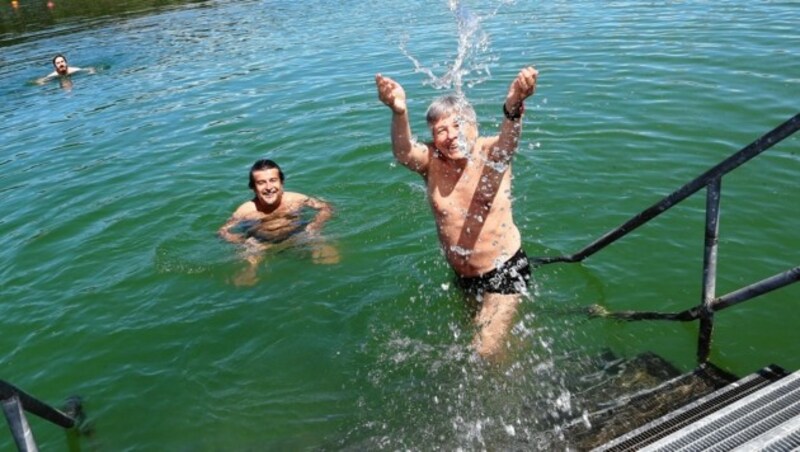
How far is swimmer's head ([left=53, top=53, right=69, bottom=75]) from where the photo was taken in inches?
653

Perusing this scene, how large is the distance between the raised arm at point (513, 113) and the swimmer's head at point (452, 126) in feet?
0.76

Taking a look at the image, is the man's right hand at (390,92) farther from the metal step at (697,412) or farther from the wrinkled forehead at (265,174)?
the wrinkled forehead at (265,174)

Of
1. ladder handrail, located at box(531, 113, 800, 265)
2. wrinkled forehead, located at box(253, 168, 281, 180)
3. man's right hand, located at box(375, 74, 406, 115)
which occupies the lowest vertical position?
wrinkled forehead, located at box(253, 168, 281, 180)

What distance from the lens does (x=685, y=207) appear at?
7199 millimetres

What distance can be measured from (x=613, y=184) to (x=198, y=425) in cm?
559

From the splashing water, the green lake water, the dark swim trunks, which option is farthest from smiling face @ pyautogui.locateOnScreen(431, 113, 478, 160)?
the splashing water

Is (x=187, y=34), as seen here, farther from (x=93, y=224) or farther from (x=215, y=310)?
(x=215, y=310)

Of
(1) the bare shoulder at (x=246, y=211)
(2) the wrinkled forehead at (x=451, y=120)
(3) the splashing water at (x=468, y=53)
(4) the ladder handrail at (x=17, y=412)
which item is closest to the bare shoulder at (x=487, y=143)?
(2) the wrinkled forehead at (x=451, y=120)

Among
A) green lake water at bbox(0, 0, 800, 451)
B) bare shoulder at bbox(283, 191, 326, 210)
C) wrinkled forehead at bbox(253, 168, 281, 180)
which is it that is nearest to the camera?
green lake water at bbox(0, 0, 800, 451)

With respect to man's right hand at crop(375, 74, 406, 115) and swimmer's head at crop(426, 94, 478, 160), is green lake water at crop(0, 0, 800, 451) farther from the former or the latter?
man's right hand at crop(375, 74, 406, 115)

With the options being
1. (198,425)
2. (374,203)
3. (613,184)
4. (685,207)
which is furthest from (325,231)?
(685,207)

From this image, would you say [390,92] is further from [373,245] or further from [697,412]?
[373,245]

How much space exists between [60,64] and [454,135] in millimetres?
15715

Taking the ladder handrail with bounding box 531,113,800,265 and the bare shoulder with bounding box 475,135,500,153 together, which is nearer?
the ladder handrail with bounding box 531,113,800,265
